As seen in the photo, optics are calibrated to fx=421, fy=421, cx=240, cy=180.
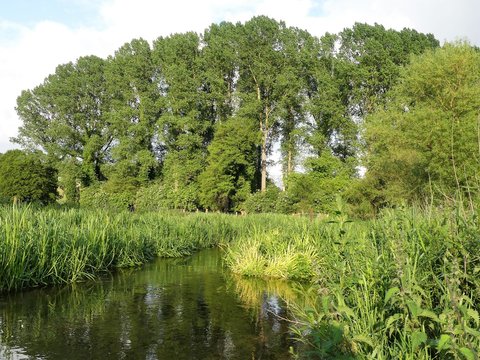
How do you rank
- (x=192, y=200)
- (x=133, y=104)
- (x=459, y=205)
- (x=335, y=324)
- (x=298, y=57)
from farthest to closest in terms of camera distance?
(x=133, y=104) < (x=298, y=57) < (x=192, y=200) < (x=459, y=205) < (x=335, y=324)

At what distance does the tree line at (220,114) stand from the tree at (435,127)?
9268 millimetres

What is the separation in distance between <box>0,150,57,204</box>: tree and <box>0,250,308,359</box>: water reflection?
29.5m

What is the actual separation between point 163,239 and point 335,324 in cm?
1036

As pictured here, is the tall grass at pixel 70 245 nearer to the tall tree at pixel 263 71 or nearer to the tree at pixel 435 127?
the tree at pixel 435 127

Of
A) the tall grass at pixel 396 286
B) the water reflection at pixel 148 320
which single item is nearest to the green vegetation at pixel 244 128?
the water reflection at pixel 148 320

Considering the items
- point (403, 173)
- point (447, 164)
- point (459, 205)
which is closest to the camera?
point (459, 205)

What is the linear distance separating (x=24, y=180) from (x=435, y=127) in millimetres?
31485

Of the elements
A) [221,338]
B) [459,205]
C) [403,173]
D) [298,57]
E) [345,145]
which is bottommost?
[221,338]

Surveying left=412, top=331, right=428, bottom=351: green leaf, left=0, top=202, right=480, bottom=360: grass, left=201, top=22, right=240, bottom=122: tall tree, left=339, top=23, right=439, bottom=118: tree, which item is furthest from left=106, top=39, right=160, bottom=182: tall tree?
left=412, top=331, right=428, bottom=351: green leaf

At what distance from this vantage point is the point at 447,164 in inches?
821

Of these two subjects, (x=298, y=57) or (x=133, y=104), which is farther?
(x=133, y=104)

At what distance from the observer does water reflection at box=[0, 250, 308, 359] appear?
5.12 m

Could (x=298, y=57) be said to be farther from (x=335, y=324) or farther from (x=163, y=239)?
(x=335, y=324)

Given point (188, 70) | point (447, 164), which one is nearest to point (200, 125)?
point (188, 70)
